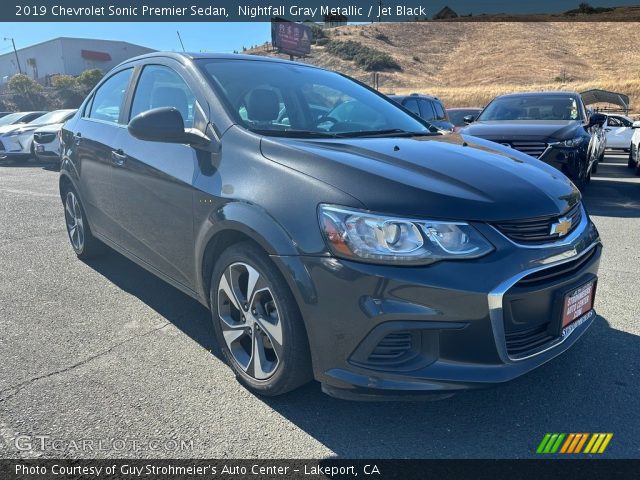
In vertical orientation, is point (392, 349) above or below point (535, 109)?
above

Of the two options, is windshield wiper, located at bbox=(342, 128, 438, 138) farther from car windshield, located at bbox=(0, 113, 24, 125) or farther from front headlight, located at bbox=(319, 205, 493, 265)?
car windshield, located at bbox=(0, 113, 24, 125)

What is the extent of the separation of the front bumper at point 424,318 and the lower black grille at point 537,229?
5 centimetres

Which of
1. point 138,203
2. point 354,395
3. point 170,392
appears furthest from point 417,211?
point 138,203

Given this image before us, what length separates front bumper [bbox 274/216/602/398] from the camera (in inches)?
77.2

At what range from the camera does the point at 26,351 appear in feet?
9.95

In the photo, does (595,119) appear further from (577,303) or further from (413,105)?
(577,303)

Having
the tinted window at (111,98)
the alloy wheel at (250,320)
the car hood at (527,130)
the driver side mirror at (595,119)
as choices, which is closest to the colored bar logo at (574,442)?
the alloy wheel at (250,320)

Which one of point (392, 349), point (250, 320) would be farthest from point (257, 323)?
point (392, 349)

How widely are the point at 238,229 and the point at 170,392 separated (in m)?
0.94

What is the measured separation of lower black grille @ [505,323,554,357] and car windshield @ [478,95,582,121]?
6584mm

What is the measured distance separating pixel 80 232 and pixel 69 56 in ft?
244

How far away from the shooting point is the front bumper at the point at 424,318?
1960 millimetres

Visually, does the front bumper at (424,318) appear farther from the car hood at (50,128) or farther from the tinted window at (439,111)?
the car hood at (50,128)

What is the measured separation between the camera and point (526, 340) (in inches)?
85.2
